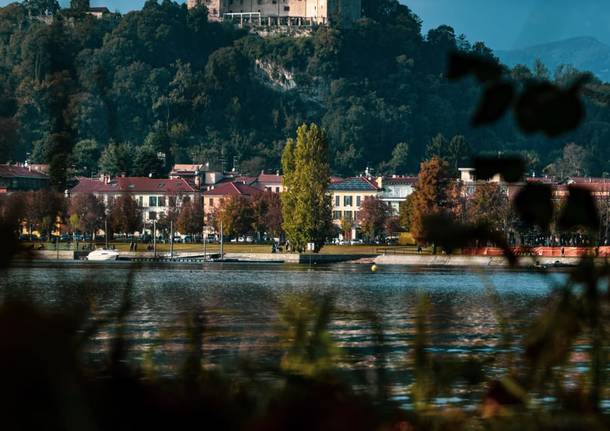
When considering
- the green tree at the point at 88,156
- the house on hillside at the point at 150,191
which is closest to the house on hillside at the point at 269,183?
the house on hillside at the point at 150,191

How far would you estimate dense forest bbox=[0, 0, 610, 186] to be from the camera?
6206 inches

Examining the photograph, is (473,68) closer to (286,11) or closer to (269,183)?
(269,183)

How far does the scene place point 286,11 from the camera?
17825 cm

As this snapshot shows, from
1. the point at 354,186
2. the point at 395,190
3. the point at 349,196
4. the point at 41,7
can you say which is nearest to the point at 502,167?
the point at 349,196

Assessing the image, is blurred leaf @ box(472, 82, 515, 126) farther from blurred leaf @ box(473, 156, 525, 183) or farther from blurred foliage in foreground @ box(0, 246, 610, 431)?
blurred foliage in foreground @ box(0, 246, 610, 431)

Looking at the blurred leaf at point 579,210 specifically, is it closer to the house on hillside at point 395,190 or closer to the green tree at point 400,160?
the house on hillside at point 395,190

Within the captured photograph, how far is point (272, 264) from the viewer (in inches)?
2874

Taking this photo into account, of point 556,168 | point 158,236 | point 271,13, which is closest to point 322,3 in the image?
point 271,13

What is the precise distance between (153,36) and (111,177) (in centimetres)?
5500

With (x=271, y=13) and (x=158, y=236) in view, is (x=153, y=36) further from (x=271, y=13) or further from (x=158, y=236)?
(x=158, y=236)

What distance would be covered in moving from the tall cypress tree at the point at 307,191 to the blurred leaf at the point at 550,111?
235ft

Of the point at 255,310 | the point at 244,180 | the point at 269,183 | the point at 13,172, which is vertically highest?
the point at 244,180

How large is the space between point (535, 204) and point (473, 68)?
217mm

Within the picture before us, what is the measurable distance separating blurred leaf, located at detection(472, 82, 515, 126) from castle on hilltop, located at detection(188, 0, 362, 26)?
172 m
